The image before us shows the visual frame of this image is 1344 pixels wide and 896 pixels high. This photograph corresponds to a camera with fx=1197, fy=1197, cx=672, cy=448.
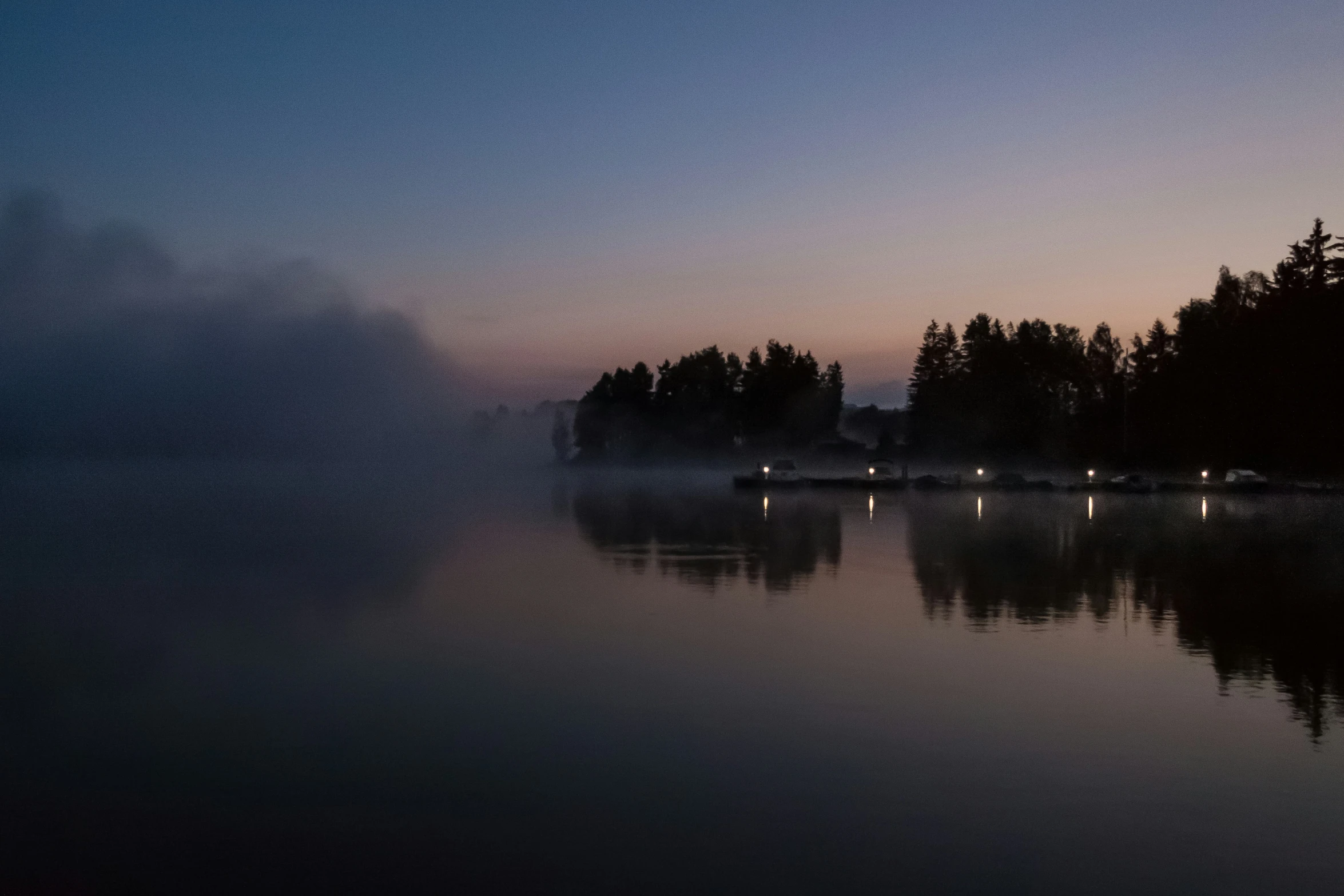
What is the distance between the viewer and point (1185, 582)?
2261 centimetres

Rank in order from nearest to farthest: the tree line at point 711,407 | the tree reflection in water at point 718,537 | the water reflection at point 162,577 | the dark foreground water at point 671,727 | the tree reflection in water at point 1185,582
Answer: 1. the dark foreground water at point 671,727
2. the water reflection at point 162,577
3. the tree reflection in water at point 1185,582
4. the tree reflection in water at point 718,537
5. the tree line at point 711,407

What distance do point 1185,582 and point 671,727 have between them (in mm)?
15092

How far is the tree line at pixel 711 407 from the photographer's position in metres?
146

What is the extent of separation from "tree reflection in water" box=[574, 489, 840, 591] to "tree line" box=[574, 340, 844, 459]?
285ft

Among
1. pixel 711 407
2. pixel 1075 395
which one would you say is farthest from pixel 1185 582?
pixel 711 407

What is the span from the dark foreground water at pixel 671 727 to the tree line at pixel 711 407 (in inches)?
4764

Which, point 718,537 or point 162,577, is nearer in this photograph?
point 162,577

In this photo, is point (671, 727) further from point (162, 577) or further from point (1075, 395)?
point (1075, 395)

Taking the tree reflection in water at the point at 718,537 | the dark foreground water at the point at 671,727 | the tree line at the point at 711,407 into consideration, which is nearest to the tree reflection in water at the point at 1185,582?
the dark foreground water at the point at 671,727

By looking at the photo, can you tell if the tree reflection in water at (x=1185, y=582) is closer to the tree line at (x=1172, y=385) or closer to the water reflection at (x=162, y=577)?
the water reflection at (x=162, y=577)

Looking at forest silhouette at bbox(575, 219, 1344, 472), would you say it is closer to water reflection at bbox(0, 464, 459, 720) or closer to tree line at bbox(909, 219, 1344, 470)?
tree line at bbox(909, 219, 1344, 470)

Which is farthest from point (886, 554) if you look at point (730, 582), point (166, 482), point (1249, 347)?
point (166, 482)

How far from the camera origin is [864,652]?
14.9 metres

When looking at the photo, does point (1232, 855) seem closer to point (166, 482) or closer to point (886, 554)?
point (886, 554)
